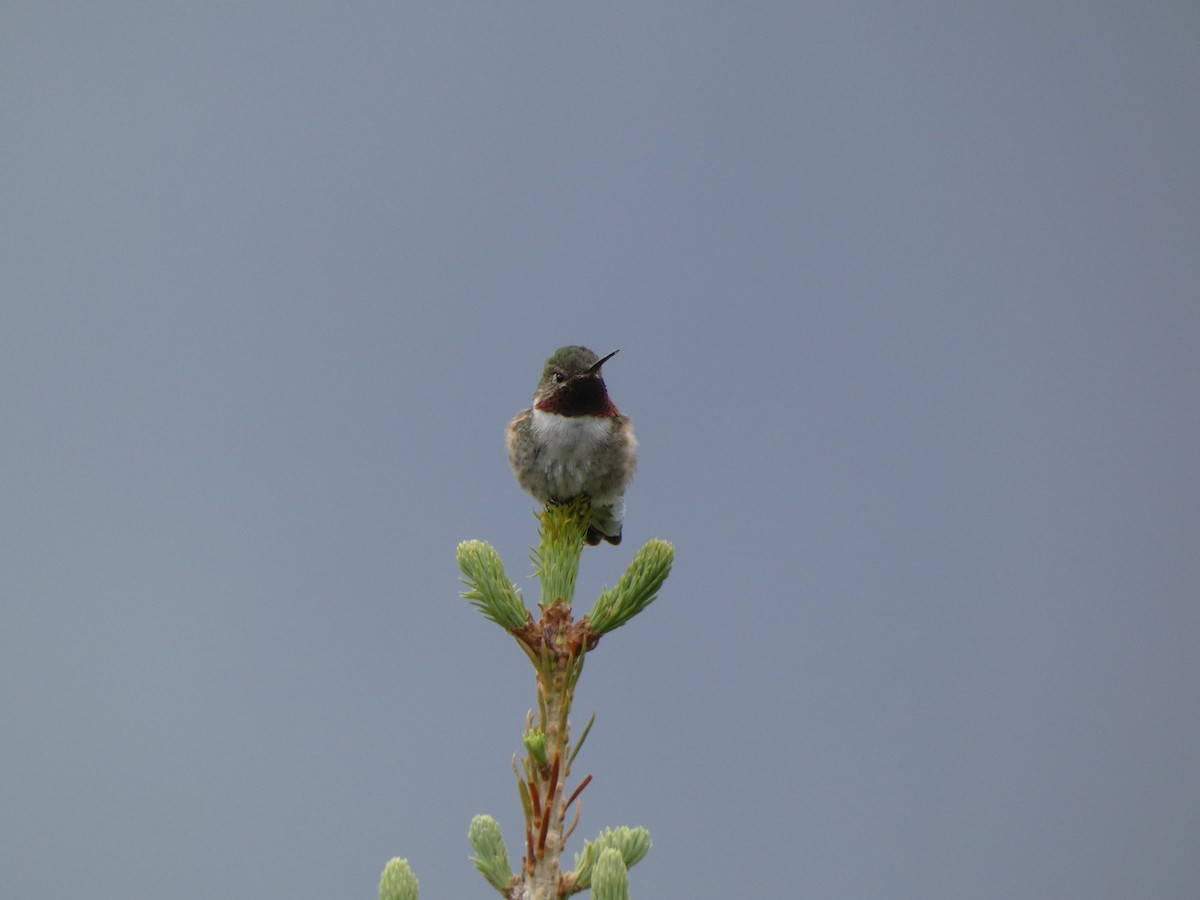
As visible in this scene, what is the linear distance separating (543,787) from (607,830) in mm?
315

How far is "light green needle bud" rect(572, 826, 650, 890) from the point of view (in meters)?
2.71

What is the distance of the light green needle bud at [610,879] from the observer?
95.9 inches

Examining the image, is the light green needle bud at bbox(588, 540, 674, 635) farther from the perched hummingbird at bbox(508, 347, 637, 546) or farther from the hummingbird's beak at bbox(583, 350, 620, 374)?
the hummingbird's beak at bbox(583, 350, 620, 374)

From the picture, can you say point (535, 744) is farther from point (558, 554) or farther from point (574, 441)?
point (574, 441)

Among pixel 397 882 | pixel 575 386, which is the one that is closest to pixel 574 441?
pixel 575 386

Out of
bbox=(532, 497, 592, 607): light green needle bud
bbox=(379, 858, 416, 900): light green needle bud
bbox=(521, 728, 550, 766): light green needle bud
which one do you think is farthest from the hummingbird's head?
bbox=(379, 858, 416, 900): light green needle bud

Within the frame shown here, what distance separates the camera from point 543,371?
507 cm

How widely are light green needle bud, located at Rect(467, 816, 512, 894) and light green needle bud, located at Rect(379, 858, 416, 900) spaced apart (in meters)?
0.20

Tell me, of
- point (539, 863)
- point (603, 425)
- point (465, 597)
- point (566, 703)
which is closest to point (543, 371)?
point (603, 425)

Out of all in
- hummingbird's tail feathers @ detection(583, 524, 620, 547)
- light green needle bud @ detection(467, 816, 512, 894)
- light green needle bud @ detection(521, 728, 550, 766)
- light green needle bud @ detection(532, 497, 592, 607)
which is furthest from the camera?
hummingbird's tail feathers @ detection(583, 524, 620, 547)

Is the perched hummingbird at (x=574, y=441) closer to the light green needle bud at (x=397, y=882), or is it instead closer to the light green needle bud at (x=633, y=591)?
the light green needle bud at (x=633, y=591)

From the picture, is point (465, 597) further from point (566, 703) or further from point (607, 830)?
point (607, 830)

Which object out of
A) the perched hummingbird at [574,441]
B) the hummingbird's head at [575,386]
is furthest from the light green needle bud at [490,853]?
the hummingbird's head at [575,386]

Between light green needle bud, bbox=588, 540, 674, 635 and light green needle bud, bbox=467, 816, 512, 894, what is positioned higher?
light green needle bud, bbox=588, 540, 674, 635
